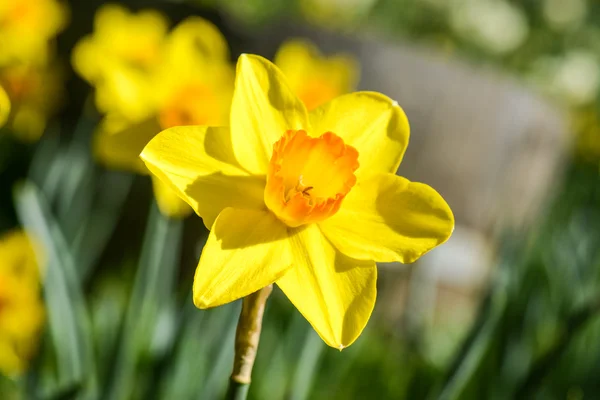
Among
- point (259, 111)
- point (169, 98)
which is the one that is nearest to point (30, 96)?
point (169, 98)

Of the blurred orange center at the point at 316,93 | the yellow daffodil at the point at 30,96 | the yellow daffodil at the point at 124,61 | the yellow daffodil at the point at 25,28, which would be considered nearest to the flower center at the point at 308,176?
the yellow daffodil at the point at 124,61

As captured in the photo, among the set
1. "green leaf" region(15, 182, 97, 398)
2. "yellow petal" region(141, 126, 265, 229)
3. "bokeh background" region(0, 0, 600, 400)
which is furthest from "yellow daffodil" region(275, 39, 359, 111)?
"yellow petal" region(141, 126, 265, 229)

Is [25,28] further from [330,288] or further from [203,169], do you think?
[330,288]

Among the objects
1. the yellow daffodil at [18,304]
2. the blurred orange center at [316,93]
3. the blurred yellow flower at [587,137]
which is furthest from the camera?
the blurred yellow flower at [587,137]

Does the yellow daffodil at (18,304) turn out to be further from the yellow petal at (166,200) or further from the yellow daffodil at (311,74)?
the yellow daffodil at (311,74)

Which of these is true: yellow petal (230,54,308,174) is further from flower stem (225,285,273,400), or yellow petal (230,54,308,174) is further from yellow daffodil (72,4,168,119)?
yellow daffodil (72,4,168,119)

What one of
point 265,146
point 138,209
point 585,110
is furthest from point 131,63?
point 585,110
